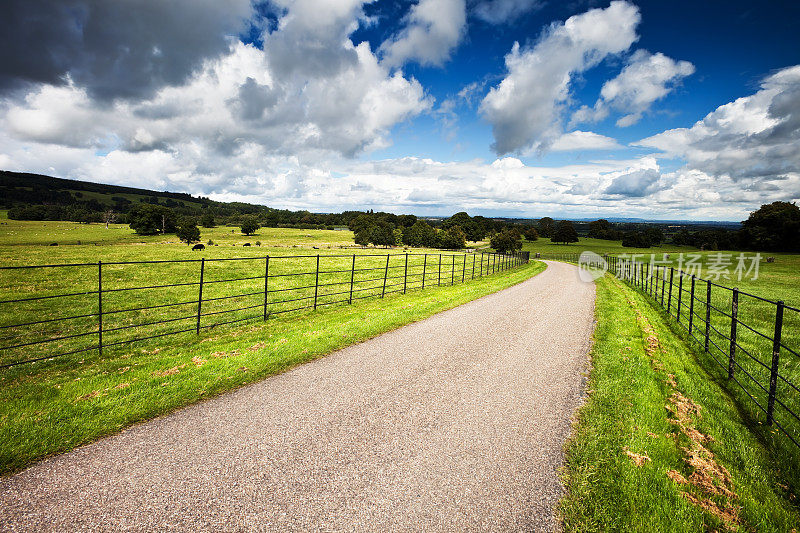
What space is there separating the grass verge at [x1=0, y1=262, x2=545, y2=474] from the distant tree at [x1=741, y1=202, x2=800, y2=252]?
97.8 metres

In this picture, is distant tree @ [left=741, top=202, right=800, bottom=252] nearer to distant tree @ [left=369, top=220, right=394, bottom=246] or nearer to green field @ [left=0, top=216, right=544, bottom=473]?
distant tree @ [left=369, top=220, right=394, bottom=246]

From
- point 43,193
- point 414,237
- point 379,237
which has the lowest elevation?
point 379,237

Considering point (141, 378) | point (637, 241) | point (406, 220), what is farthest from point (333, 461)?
point (406, 220)

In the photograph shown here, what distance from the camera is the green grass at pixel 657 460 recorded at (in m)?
3.19

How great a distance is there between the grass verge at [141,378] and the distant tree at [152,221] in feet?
353

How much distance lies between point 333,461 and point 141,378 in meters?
4.28

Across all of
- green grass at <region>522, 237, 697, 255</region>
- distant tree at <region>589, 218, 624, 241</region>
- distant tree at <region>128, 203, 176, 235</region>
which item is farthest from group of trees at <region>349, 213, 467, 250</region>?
distant tree at <region>589, 218, 624, 241</region>

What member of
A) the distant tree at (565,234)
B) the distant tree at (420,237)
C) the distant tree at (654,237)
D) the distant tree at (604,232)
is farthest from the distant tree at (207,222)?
the distant tree at (604,232)

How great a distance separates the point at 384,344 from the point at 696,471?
580 centimetres

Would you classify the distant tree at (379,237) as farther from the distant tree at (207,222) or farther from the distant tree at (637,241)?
the distant tree at (637,241)

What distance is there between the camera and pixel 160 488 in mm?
3330

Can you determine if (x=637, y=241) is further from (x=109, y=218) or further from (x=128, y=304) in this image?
(x=109, y=218)

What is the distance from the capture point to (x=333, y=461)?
3.80 meters

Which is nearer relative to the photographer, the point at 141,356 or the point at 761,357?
the point at 141,356
